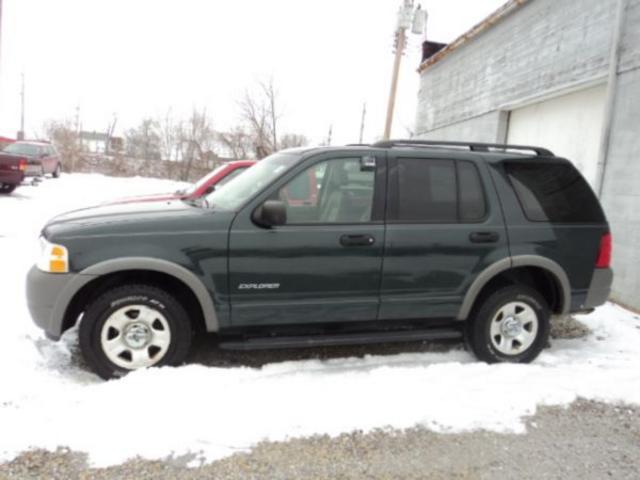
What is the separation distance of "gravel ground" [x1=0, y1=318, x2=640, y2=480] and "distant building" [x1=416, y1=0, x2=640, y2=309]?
399 cm

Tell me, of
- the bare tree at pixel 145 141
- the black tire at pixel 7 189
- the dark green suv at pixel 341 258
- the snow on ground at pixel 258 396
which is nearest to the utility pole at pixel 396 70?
the black tire at pixel 7 189

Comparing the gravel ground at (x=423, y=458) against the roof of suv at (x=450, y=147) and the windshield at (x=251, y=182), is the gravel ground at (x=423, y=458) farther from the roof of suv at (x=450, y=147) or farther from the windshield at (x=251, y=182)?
the roof of suv at (x=450, y=147)

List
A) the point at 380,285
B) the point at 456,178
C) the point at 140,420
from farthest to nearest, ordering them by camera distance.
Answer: the point at 456,178, the point at 380,285, the point at 140,420

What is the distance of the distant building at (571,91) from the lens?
259 inches

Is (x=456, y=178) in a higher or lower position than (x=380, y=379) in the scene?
higher

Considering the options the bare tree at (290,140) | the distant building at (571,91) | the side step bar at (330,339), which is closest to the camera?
the side step bar at (330,339)

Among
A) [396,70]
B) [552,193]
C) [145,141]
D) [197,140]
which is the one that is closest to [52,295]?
[552,193]

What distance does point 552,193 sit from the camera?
4.42 m

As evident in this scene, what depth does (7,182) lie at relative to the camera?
15211mm

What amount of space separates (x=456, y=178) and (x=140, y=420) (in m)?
3.03

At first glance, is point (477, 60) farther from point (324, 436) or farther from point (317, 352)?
point (324, 436)

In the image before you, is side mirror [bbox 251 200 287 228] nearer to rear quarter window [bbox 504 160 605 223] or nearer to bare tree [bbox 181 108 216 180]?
rear quarter window [bbox 504 160 605 223]

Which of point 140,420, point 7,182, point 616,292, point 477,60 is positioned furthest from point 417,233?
point 7,182

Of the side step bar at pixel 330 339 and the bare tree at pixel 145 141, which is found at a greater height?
the bare tree at pixel 145 141
